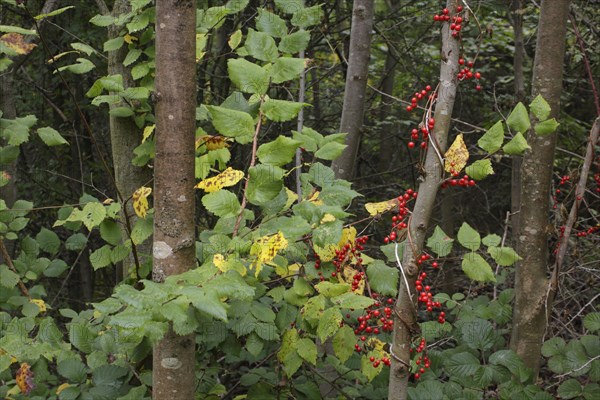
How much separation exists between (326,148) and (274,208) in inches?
10.6

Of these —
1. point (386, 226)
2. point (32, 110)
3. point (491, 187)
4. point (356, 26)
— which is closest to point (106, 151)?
point (32, 110)

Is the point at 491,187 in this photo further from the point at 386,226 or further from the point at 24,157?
the point at 24,157

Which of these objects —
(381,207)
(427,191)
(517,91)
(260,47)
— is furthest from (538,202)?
(517,91)

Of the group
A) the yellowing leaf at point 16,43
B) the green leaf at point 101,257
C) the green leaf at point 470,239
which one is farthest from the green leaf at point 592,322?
the yellowing leaf at point 16,43

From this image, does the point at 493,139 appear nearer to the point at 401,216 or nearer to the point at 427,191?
the point at 427,191

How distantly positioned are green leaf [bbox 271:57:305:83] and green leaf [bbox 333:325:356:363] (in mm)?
847

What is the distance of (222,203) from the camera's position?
5.69 ft

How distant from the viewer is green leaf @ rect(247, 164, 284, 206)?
173 centimetres

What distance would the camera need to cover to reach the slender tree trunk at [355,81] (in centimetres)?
359

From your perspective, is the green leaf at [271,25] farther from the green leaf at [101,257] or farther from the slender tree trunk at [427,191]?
the green leaf at [101,257]

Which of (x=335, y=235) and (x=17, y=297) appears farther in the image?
(x=17, y=297)

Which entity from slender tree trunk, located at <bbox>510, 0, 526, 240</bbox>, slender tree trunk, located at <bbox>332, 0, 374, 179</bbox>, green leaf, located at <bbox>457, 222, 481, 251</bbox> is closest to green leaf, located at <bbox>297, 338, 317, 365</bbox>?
green leaf, located at <bbox>457, 222, 481, 251</bbox>

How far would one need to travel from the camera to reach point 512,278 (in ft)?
14.4

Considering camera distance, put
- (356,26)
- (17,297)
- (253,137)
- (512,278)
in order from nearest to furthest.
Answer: (253,137) < (17,297) < (356,26) < (512,278)
